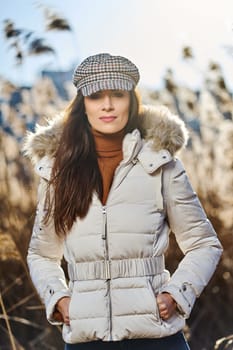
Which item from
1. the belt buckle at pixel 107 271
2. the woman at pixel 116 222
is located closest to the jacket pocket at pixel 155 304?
the woman at pixel 116 222

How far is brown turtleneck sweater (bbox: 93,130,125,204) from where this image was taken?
2986 mm

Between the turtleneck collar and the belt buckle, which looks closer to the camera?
the belt buckle

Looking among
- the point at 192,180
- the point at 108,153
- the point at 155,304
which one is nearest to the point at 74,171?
the point at 108,153

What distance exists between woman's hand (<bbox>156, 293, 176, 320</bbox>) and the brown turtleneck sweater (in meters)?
0.34

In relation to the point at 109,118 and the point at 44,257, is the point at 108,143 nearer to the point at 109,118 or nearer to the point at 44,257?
the point at 109,118

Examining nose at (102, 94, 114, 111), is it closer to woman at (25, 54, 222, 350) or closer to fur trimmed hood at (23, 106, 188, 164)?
woman at (25, 54, 222, 350)

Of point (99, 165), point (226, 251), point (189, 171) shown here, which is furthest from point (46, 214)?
point (189, 171)

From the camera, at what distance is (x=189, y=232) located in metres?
2.98

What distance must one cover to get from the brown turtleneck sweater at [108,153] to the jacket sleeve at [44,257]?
0.64 feet

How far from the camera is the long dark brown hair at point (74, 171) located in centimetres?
296

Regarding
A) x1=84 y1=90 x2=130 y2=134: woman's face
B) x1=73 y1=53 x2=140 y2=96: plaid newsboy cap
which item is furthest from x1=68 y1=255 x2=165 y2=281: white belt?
x1=73 y1=53 x2=140 y2=96: plaid newsboy cap

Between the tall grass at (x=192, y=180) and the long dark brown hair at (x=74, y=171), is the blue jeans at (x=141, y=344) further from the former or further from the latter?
the tall grass at (x=192, y=180)

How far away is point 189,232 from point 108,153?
0.32 metres

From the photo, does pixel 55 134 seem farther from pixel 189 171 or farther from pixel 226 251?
pixel 189 171
